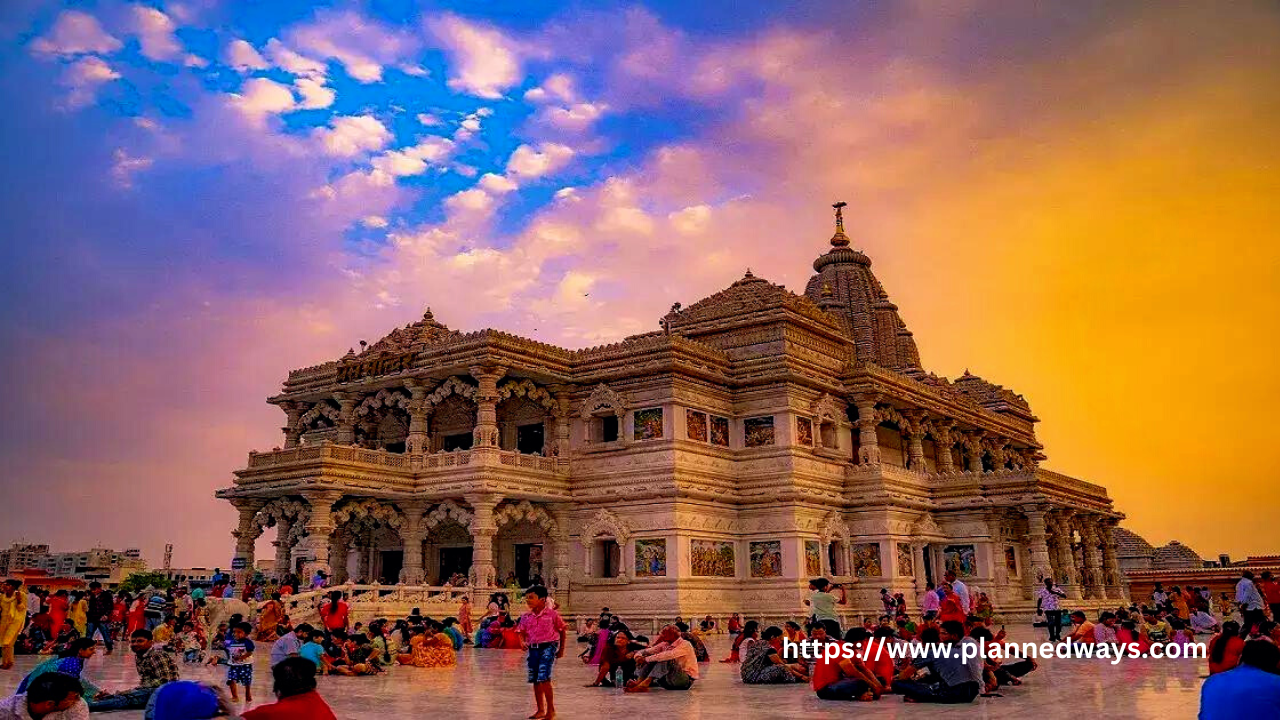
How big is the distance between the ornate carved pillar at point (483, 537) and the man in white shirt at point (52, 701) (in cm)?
2274

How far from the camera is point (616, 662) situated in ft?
51.8

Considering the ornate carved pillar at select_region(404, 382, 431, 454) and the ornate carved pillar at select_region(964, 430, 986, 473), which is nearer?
the ornate carved pillar at select_region(404, 382, 431, 454)

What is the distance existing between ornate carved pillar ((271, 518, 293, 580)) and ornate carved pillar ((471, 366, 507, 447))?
610 centimetres

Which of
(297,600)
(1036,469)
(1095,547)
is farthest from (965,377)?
(297,600)

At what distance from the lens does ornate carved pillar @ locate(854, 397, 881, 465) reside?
37.4 m

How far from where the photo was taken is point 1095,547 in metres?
43.2

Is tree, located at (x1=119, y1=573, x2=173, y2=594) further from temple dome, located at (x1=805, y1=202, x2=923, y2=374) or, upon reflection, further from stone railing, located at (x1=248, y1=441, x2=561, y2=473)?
temple dome, located at (x1=805, y1=202, x2=923, y2=374)

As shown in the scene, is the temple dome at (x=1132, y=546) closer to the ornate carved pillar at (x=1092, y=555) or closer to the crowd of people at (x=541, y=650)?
the ornate carved pillar at (x=1092, y=555)

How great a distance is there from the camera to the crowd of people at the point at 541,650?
7.08m

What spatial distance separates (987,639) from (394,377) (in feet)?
78.6

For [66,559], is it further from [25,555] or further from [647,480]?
[647,480]

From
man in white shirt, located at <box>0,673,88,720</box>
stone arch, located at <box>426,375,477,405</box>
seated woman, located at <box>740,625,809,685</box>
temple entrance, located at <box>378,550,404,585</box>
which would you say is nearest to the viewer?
man in white shirt, located at <box>0,673,88,720</box>

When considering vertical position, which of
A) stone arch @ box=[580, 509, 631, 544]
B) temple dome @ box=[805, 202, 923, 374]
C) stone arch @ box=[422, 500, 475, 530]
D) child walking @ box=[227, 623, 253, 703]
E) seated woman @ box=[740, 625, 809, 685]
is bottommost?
seated woman @ box=[740, 625, 809, 685]

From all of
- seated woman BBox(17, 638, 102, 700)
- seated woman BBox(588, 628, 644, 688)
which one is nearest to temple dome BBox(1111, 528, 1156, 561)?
seated woman BBox(588, 628, 644, 688)
